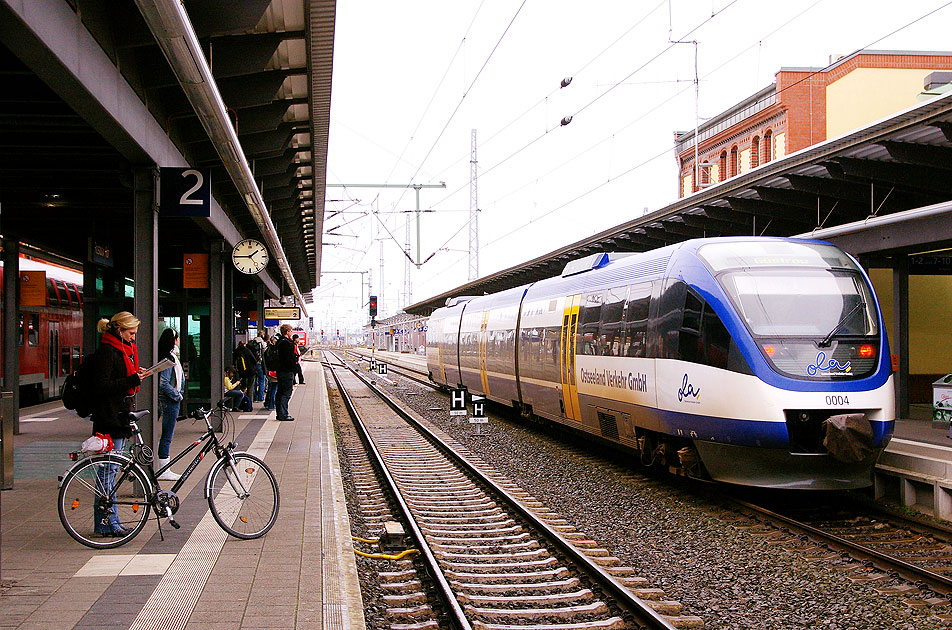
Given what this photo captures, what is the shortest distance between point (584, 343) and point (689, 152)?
3340 cm

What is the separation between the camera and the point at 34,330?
19188 millimetres

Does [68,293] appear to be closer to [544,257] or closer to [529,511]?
Result: [544,257]

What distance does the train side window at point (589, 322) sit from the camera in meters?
12.4

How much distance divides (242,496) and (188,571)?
1.14 metres

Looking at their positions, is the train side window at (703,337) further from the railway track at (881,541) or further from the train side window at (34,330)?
the train side window at (34,330)

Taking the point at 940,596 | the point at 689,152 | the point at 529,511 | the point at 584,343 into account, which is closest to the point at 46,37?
the point at 529,511

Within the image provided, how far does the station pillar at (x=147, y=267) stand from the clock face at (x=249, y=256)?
6.14 meters

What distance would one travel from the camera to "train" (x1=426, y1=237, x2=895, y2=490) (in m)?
8.44

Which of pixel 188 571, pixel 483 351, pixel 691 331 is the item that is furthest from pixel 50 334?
pixel 691 331

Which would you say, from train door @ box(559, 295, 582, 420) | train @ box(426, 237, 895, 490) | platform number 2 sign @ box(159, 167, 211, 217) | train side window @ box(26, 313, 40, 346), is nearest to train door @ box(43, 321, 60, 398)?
train side window @ box(26, 313, 40, 346)

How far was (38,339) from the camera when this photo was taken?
19.5m

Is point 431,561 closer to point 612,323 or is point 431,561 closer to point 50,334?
point 612,323

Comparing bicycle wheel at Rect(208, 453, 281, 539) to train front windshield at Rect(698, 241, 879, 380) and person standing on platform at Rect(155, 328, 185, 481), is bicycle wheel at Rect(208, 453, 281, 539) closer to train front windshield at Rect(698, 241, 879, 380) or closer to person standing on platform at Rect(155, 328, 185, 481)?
person standing on platform at Rect(155, 328, 185, 481)

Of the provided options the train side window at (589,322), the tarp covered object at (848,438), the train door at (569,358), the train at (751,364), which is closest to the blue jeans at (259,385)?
the train door at (569,358)
